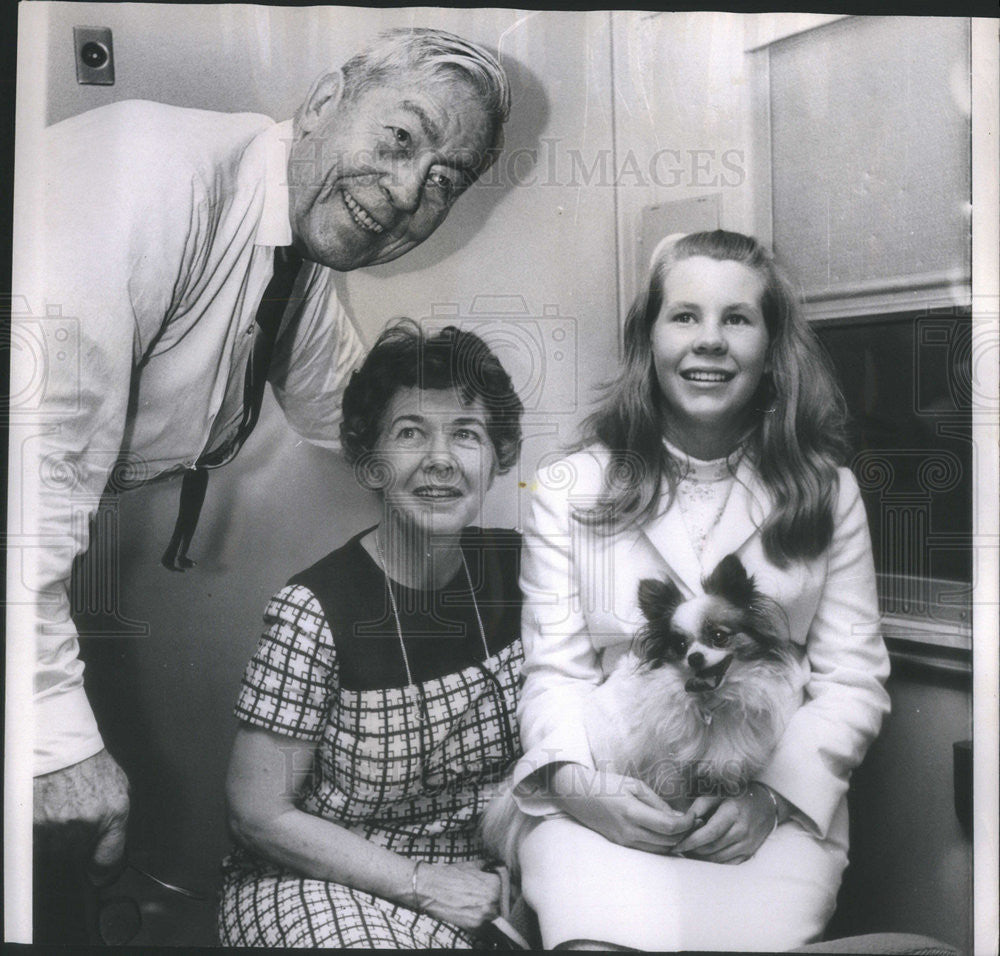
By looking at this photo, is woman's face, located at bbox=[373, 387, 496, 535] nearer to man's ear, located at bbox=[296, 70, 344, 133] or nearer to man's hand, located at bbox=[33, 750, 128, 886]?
man's ear, located at bbox=[296, 70, 344, 133]

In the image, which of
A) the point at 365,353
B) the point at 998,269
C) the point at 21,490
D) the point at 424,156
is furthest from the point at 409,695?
the point at 998,269

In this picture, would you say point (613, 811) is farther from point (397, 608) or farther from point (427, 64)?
point (427, 64)

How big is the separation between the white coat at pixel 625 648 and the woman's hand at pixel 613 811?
0.08ft

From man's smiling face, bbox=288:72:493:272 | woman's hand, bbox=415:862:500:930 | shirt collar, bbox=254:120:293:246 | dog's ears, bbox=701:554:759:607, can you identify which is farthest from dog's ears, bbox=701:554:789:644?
shirt collar, bbox=254:120:293:246

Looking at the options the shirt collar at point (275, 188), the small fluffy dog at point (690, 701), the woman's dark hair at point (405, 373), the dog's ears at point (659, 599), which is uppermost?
the shirt collar at point (275, 188)

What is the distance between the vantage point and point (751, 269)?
201 centimetres

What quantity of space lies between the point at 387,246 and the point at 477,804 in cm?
113

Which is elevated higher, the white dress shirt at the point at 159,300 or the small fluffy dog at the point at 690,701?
the white dress shirt at the point at 159,300

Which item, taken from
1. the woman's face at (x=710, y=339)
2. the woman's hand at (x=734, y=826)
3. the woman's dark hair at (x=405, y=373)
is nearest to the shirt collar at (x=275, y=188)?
the woman's dark hair at (x=405, y=373)

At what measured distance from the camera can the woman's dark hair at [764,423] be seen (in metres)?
2.01

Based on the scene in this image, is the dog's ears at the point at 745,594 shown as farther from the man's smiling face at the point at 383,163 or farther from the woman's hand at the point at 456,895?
the man's smiling face at the point at 383,163

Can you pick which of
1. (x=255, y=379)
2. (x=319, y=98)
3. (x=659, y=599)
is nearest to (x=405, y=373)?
(x=255, y=379)

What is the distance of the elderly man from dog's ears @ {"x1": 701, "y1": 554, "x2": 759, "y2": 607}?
81 centimetres

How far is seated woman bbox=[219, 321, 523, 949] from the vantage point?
1.96 metres
